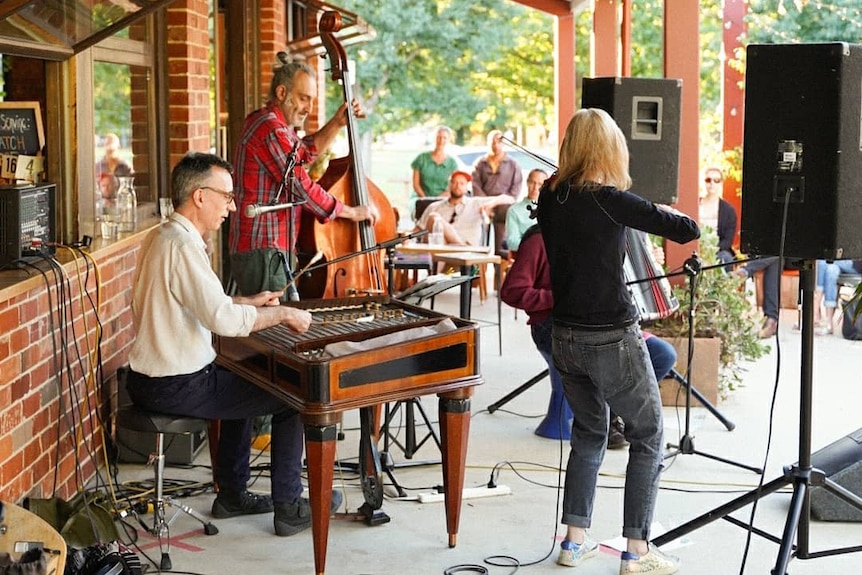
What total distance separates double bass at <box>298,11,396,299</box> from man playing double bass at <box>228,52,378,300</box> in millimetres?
91

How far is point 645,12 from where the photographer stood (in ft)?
71.6

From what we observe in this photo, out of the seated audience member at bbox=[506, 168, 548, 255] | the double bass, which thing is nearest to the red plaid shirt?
Answer: the double bass

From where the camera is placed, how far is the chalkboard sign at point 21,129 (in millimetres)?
5109

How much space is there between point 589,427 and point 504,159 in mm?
9105

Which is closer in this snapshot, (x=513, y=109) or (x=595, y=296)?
(x=595, y=296)

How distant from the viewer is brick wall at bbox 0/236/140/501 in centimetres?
468

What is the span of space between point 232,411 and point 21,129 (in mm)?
1495

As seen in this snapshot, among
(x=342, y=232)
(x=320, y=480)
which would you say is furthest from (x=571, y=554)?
(x=342, y=232)

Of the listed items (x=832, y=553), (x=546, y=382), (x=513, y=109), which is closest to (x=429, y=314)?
(x=832, y=553)

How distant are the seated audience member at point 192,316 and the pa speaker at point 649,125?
2.20 metres

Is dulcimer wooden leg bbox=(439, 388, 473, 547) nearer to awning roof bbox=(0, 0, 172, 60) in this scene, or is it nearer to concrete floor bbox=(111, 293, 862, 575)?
concrete floor bbox=(111, 293, 862, 575)

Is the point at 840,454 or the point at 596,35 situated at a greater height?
the point at 596,35

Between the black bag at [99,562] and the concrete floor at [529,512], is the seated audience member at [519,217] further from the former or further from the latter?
the black bag at [99,562]

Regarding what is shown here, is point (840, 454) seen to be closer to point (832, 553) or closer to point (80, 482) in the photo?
point (832, 553)
